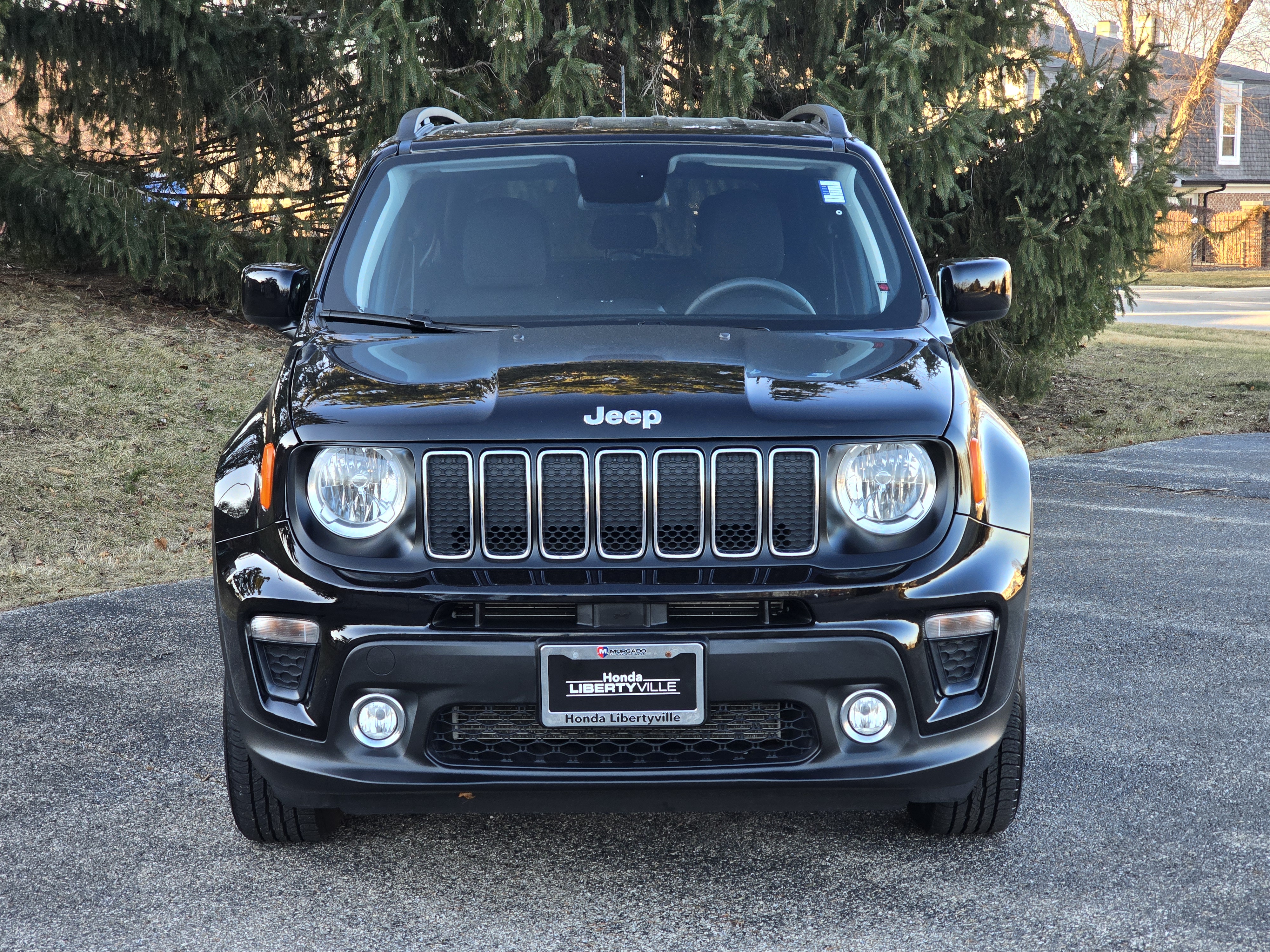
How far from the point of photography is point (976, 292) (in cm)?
407

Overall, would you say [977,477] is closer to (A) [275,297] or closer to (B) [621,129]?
(B) [621,129]

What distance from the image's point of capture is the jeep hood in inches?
117

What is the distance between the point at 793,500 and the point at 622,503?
15.0 inches

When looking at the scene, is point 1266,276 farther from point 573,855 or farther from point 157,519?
point 573,855

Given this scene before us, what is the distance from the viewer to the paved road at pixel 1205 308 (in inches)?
894

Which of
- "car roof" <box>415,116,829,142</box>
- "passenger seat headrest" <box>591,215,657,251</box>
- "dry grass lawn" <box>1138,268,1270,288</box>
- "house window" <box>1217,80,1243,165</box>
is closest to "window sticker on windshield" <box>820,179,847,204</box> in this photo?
"car roof" <box>415,116,829,142</box>

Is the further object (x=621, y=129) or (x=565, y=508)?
(x=621, y=129)

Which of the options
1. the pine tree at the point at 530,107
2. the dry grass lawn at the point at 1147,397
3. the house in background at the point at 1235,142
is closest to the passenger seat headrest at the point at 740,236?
the pine tree at the point at 530,107

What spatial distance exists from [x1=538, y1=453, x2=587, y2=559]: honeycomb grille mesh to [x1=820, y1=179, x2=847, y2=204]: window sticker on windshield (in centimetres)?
167

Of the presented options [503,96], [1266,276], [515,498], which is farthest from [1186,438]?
[1266,276]

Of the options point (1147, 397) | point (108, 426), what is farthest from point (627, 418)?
point (1147, 397)

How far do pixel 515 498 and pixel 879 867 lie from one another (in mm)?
1349

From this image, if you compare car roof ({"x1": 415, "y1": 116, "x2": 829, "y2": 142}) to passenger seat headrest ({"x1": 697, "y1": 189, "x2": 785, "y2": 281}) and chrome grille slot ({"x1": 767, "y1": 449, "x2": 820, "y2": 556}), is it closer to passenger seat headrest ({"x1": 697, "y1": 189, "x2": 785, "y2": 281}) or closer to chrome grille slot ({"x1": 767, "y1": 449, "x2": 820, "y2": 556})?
passenger seat headrest ({"x1": 697, "y1": 189, "x2": 785, "y2": 281})

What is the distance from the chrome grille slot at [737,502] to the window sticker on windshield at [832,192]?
A: 5.03 feet
